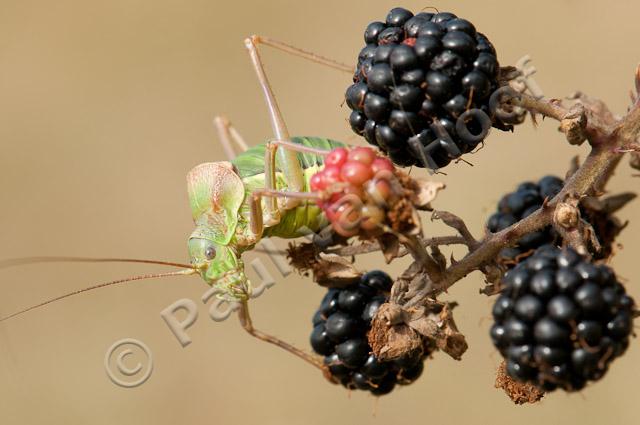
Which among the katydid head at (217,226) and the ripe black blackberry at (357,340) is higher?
the katydid head at (217,226)

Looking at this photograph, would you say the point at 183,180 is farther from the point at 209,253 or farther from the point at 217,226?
the point at 209,253

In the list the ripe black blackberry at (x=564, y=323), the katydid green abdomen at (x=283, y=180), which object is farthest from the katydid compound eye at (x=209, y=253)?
the ripe black blackberry at (x=564, y=323)

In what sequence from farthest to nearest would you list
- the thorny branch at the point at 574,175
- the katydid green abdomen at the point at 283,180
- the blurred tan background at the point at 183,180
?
the blurred tan background at the point at 183,180 → the katydid green abdomen at the point at 283,180 → the thorny branch at the point at 574,175

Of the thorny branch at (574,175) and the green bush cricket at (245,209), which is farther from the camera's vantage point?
the green bush cricket at (245,209)

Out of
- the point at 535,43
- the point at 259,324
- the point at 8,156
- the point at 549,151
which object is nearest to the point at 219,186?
the point at 259,324

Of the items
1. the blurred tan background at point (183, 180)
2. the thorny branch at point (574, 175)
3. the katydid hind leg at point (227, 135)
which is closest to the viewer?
the thorny branch at point (574, 175)

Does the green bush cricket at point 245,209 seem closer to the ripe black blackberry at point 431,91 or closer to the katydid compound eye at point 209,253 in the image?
the katydid compound eye at point 209,253

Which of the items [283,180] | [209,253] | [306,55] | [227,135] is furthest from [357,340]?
[227,135]
